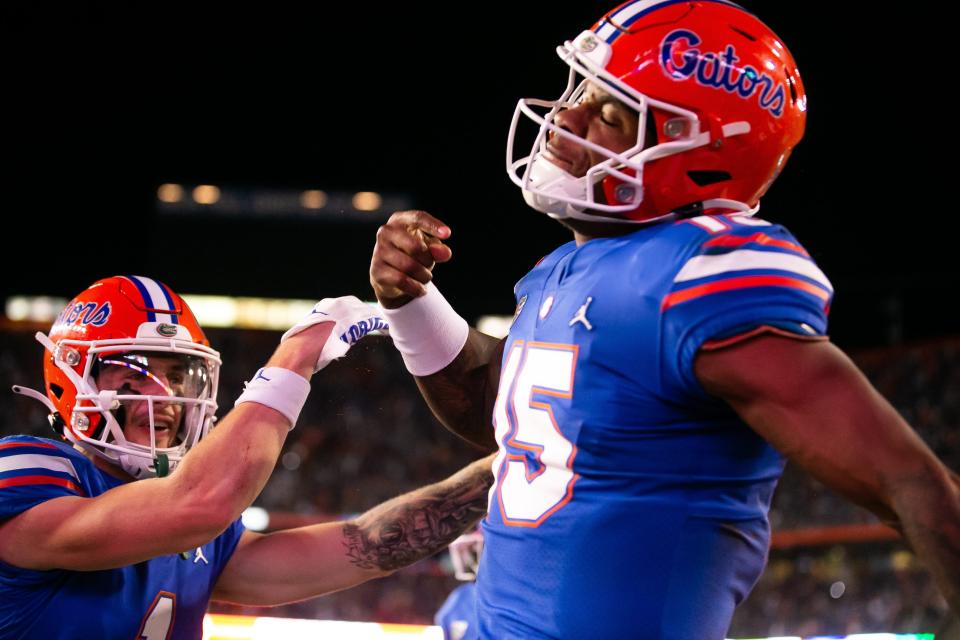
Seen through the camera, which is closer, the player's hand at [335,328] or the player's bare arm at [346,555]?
the player's hand at [335,328]

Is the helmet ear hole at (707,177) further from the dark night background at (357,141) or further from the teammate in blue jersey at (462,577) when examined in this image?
the dark night background at (357,141)

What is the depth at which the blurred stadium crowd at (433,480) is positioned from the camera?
780 cm

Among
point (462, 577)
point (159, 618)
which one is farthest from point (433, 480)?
point (159, 618)

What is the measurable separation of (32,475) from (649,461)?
48.8 inches

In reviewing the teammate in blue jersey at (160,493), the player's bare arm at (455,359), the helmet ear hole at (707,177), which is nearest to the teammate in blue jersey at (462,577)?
the teammate in blue jersey at (160,493)

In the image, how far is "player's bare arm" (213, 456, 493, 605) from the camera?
238 cm

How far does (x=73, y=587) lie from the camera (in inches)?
81.3

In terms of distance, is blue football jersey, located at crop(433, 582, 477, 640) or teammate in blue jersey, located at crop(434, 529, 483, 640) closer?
teammate in blue jersey, located at crop(434, 529, 483, 640)

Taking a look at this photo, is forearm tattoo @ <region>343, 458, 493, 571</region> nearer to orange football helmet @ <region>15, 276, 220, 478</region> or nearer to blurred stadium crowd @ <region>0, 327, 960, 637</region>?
orange football helmet @ <region>15, 276, 220, 478</region>

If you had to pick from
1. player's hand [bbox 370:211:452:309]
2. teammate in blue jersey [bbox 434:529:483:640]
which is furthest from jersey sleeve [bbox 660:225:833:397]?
teammate in blue jersey [bbox 434:529:483:640]

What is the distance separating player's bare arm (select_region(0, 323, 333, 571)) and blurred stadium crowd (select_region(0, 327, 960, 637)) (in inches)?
173

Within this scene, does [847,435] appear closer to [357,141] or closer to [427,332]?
[427,332]

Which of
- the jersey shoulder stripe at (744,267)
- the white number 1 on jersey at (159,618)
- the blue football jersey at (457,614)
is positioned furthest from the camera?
the blue football jersey at (457,614)

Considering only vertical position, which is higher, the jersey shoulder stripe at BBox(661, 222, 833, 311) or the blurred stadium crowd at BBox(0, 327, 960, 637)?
the jersey shoulder stripe at BBox(661, 222, 833, 311)
